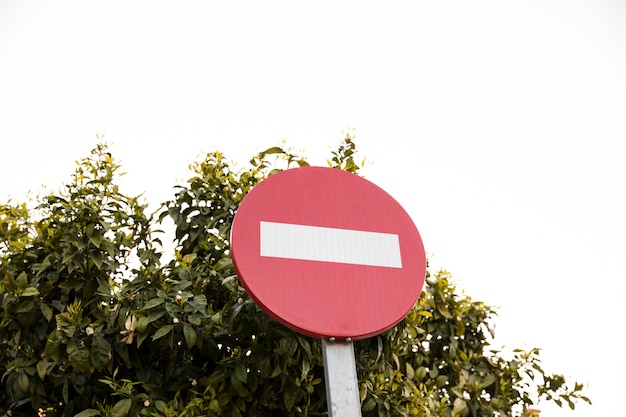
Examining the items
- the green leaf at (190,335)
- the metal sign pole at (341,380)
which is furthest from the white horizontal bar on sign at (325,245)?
the green leaf at (190,335)

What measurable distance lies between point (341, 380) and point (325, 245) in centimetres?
33

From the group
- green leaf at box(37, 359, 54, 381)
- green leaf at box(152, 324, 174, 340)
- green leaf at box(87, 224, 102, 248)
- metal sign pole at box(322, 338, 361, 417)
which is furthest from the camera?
green leaf at box(87, 224, 102, 248)

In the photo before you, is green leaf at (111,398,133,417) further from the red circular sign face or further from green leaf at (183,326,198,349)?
the red circular sign face

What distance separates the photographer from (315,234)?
5.24ft

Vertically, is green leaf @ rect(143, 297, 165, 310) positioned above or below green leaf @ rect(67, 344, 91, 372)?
above

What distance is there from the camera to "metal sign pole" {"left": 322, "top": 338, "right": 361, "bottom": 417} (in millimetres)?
1364

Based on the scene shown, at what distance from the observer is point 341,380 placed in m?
→ 1.40

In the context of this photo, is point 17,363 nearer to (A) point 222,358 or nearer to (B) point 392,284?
(A) point 222,358

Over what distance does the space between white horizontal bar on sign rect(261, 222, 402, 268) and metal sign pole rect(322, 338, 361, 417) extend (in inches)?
8.1

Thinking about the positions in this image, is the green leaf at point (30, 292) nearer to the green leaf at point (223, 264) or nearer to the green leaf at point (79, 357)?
the green leaf at point (79, 357)

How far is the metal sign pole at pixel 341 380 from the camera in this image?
1.36 metres

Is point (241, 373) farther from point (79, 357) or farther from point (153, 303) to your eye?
point (79, 357)

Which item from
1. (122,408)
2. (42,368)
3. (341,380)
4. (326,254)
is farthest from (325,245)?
(42,368)

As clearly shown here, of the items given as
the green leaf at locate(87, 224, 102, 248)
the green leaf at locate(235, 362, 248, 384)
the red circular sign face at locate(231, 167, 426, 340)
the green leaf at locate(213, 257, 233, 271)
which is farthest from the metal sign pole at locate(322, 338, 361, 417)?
the green leaf at locate(87, 224, 102, 248)
